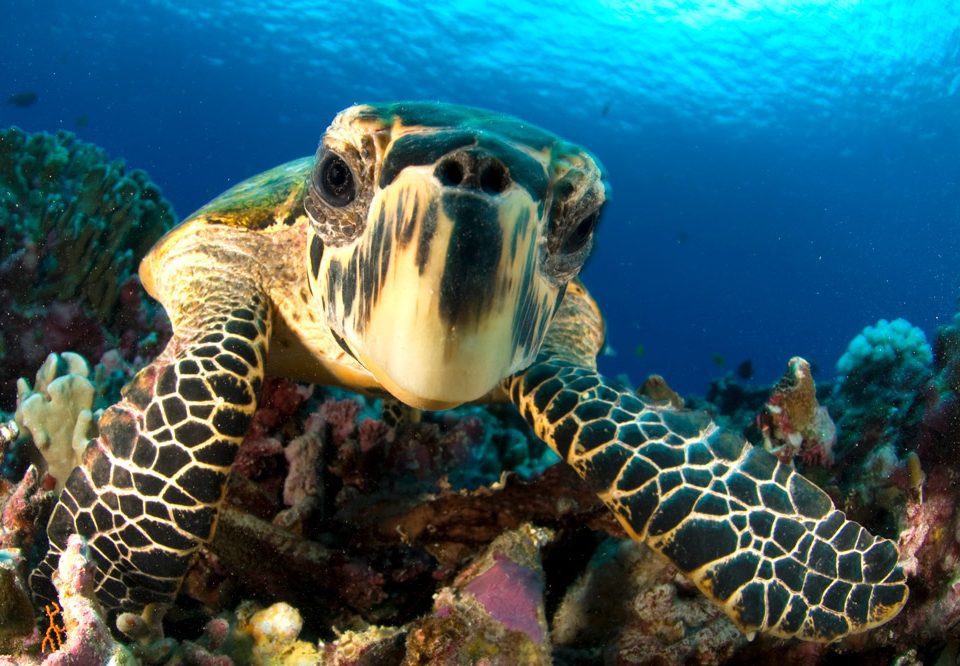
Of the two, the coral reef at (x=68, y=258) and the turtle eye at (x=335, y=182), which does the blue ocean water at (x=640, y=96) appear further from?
the turtle eye at (x=335, y=182)

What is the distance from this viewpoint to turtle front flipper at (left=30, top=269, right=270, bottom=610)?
193 centimetres

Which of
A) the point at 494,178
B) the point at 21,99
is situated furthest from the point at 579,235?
the point at 21,99

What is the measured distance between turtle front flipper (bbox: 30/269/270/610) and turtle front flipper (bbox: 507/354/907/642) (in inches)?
48.6

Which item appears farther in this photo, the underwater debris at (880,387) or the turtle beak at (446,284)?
the underwater debris at (880,387)

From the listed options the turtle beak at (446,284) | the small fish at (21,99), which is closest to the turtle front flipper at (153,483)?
the turtle beak at (446,284)

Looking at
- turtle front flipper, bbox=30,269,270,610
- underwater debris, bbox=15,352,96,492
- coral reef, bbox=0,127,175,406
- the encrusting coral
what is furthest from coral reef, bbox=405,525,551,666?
coral reef, bbox=0,127,175,406

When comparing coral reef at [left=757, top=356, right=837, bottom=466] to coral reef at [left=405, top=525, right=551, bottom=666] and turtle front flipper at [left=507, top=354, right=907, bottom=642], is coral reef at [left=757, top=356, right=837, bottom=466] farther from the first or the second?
A: coral reef at [left=405, top=525, right=551, bottom=666]

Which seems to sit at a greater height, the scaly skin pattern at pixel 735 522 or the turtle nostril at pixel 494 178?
the turtle nostril at pixel 494 178

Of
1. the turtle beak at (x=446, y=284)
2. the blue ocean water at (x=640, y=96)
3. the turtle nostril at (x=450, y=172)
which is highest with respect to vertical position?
the turtle nostril at (x=450, y=172)

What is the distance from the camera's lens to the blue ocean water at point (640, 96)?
2980 cm

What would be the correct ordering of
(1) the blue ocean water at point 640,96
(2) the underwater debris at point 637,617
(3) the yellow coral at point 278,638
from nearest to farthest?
1. (3) the yellow coral at point 278,638
2. (2) the underwater debris at point 637,617
3. (1) the blue ocean water at point 640,96

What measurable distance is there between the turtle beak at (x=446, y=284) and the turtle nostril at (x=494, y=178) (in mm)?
23

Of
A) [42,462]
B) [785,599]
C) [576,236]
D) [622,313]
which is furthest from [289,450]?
[622,313]

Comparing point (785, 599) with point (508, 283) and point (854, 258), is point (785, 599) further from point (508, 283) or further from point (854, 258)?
point (854, 258)
